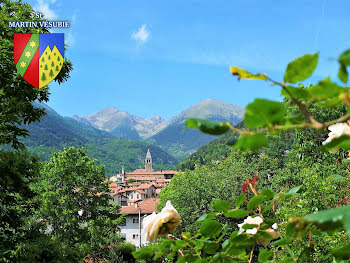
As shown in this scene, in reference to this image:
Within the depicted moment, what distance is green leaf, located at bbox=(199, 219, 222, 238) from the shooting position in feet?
2.90

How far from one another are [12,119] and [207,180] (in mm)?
12701

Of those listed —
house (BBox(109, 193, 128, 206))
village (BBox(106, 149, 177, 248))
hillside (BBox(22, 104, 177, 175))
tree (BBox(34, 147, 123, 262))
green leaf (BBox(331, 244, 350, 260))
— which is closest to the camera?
green leaf (BBox(331, 244, 350, 260))

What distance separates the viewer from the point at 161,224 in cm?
94

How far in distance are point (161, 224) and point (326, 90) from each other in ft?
2.14

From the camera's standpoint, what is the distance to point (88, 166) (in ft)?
50.9

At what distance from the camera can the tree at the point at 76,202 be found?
13.7 meters

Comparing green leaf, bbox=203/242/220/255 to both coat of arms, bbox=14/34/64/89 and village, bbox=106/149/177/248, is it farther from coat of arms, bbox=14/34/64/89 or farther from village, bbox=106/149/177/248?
coat of arms, bbox=14/34/64/89

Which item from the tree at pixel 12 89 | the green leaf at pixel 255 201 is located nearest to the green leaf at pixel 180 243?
the green leaf at pixel 255 201

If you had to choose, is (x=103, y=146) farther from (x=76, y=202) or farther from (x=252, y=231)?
(x=252, y=231)

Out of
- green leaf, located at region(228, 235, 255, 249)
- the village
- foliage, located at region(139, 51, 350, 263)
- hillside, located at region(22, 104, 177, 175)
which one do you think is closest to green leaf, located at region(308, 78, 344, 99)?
foliage, located at region(139, 51, 350, 263)

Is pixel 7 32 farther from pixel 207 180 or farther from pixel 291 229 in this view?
pixel 207 180

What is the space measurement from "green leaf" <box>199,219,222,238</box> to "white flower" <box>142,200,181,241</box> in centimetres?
10

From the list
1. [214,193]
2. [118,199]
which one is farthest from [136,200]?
[214,193]

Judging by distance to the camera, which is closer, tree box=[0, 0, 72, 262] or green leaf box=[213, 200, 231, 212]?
green leaf box=[213, 200, 231, 212]
